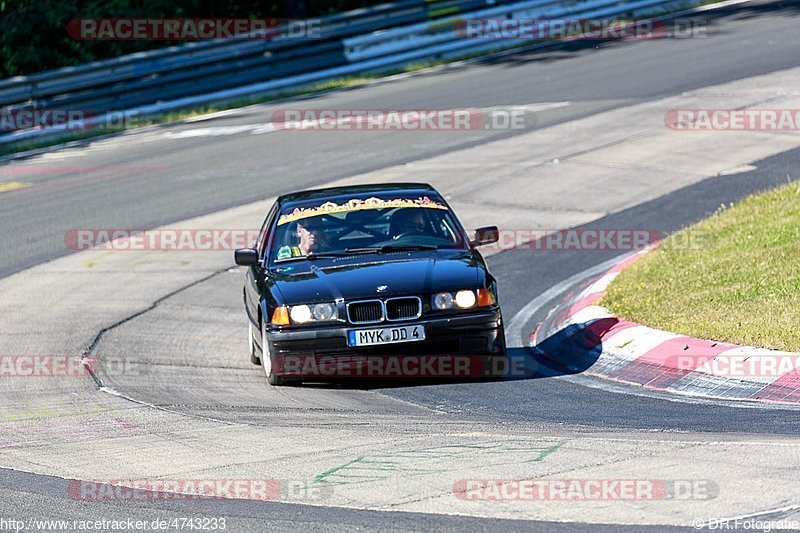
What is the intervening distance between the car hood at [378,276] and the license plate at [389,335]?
0.84 ft

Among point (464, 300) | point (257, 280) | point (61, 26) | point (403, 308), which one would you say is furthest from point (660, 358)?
point (61, 26)

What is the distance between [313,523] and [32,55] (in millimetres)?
24449

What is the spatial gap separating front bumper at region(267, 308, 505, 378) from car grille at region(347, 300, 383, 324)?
0.25 ft

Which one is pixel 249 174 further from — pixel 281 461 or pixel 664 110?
pixel 281 461

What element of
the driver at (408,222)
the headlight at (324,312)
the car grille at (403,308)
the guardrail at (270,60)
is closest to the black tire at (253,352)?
the headlight at (324,312)

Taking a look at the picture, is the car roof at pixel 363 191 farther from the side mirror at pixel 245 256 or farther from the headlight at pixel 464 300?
the headlight at pixel 464 300

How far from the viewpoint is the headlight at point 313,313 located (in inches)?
364

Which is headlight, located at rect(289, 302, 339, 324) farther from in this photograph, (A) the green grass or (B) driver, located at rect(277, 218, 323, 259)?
(A) the green grass

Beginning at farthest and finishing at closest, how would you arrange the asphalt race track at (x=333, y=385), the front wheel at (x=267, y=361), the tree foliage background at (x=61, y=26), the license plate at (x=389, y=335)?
1. the tree foliage background at (x=61, y=26)
2. the front wheel at (x=267, y=361)
3. the license plate at (x=389, y=335)
4. the asphalt race track at (x=333, y=385)

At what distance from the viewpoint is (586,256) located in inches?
547

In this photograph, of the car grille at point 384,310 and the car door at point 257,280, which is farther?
the car door at point 257,280

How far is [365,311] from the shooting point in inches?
363

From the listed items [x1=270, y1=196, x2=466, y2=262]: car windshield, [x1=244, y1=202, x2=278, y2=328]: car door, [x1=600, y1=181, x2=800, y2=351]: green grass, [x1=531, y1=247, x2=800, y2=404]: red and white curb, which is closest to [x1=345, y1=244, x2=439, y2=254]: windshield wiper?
[x1=270, y1=196, x2=466, y2=262]: car windshield

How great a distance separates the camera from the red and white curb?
26.8ft
